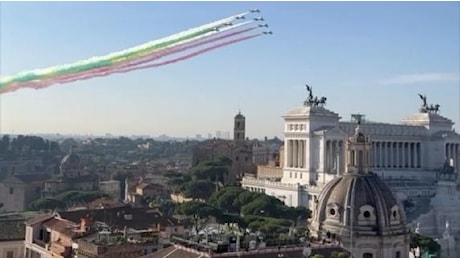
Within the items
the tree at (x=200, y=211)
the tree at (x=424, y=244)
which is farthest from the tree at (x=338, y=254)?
the tree at (x=200, y=211)

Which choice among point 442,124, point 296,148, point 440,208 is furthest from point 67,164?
point 440,208

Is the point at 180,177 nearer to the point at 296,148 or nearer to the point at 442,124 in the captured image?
the point at 296,148

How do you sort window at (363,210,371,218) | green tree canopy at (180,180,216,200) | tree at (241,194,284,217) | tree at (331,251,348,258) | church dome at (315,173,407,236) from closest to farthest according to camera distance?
tree at (331,251,348,258) < church dome at (315,173,407,236) < window at (363,210,371,218) < tree at (241,194,284,217) < green tree canopy at (180,180,216,200)

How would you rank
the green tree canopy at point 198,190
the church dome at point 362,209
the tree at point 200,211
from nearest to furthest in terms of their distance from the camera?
1. the church dome at point 362,209
2. the tree at point 200,211
3. the green tree canopy at point 198,190

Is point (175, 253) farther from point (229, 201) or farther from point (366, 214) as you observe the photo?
point (229, 201)

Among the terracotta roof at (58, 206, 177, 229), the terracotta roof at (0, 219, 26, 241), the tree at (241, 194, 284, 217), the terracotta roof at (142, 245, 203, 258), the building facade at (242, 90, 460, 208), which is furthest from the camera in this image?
the building facade at (242, 90, 460, 208)

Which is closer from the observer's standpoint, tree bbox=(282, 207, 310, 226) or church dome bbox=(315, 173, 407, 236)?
church dome bbox=(315, 173, 407, 236)

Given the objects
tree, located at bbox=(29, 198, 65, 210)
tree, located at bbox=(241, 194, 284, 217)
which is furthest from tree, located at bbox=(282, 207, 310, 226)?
tree, located at bbox=(29, 198, 65, 210)

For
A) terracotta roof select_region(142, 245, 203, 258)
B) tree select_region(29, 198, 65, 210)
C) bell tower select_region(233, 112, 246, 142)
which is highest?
bell tower select_region(233, 112, 246, 142)

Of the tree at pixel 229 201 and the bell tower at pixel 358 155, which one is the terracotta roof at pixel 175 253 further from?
the tree at pixel 229 201

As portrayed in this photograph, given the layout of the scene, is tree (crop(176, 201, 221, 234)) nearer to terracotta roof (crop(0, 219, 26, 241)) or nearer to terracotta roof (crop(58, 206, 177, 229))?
terracotta roof (crop(58, 206, 177, 229))

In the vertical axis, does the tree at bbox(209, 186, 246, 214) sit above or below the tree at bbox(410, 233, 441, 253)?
above
